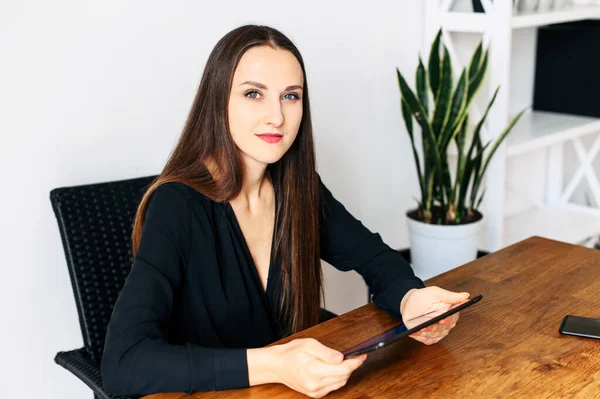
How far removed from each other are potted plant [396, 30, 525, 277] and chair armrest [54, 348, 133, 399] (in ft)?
4.40

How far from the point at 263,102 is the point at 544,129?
6.32 ft

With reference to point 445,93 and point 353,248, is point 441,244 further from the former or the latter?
point 353,248

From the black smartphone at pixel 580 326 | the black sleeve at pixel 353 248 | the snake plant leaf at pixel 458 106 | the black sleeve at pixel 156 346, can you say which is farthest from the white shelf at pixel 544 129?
the black sleeve at pixel 156 346

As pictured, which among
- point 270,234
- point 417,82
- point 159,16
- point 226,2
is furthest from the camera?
point 417,82

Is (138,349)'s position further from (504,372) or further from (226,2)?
(226,2)

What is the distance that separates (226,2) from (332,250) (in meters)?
0.89

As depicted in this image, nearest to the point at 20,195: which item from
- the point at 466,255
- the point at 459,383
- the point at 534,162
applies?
the point at 459,383

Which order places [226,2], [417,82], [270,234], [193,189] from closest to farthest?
[193,189] < [270,234] < [226,2] < [417,82]

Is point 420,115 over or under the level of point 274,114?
under

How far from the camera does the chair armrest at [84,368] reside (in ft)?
5.24

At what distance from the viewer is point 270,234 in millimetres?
1720

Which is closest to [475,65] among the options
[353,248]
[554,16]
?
[554,16]

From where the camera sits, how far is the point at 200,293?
60.7 inches

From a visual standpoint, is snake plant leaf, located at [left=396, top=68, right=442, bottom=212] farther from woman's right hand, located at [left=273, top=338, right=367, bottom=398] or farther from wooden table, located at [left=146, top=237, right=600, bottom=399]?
woman's right hand, located at [left=273, top=338, right=367, bottom=398]
